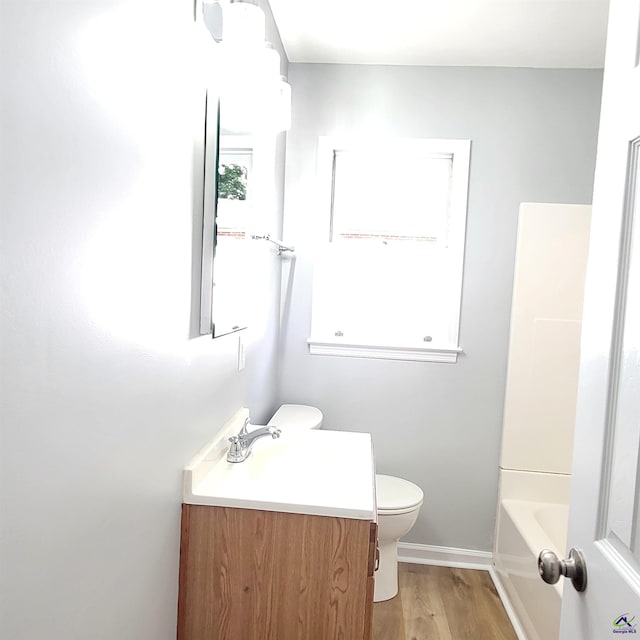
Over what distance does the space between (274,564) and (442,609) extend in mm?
1330

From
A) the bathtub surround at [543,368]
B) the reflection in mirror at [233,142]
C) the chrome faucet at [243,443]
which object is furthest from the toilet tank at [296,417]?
the bathtub surround at [543,368]

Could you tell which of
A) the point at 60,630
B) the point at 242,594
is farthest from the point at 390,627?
the point at 60,630

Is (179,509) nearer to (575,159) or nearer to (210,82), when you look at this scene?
(210,82)

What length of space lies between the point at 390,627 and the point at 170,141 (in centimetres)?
207

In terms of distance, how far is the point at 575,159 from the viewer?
252cm

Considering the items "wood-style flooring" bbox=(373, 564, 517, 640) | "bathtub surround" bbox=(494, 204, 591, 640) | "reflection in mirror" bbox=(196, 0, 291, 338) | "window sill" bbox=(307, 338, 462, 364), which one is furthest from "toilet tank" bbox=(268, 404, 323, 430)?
"bathtub surround" bbox=(494, 204, 591, 640)

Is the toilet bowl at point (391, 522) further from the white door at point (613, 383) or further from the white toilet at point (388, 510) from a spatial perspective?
the white door at point (613, 383)

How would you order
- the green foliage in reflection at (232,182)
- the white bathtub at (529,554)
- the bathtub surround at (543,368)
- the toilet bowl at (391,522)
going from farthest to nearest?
the bathtub surround at (543,368) < the toilet bowl at (391,522) < the white bathtub at (529,554) < the green foliage in reflection at (232,182)

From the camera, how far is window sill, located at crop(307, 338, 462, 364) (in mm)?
2627

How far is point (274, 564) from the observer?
1.33 meters

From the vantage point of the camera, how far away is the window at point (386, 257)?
265cm

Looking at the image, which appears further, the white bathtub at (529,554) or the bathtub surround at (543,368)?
the bathtub surround at (543,368)

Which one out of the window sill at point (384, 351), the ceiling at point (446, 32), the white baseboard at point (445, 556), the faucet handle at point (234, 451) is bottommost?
the white baseboard at point (445, 556)

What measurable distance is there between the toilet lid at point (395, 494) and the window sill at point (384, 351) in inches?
24.4
